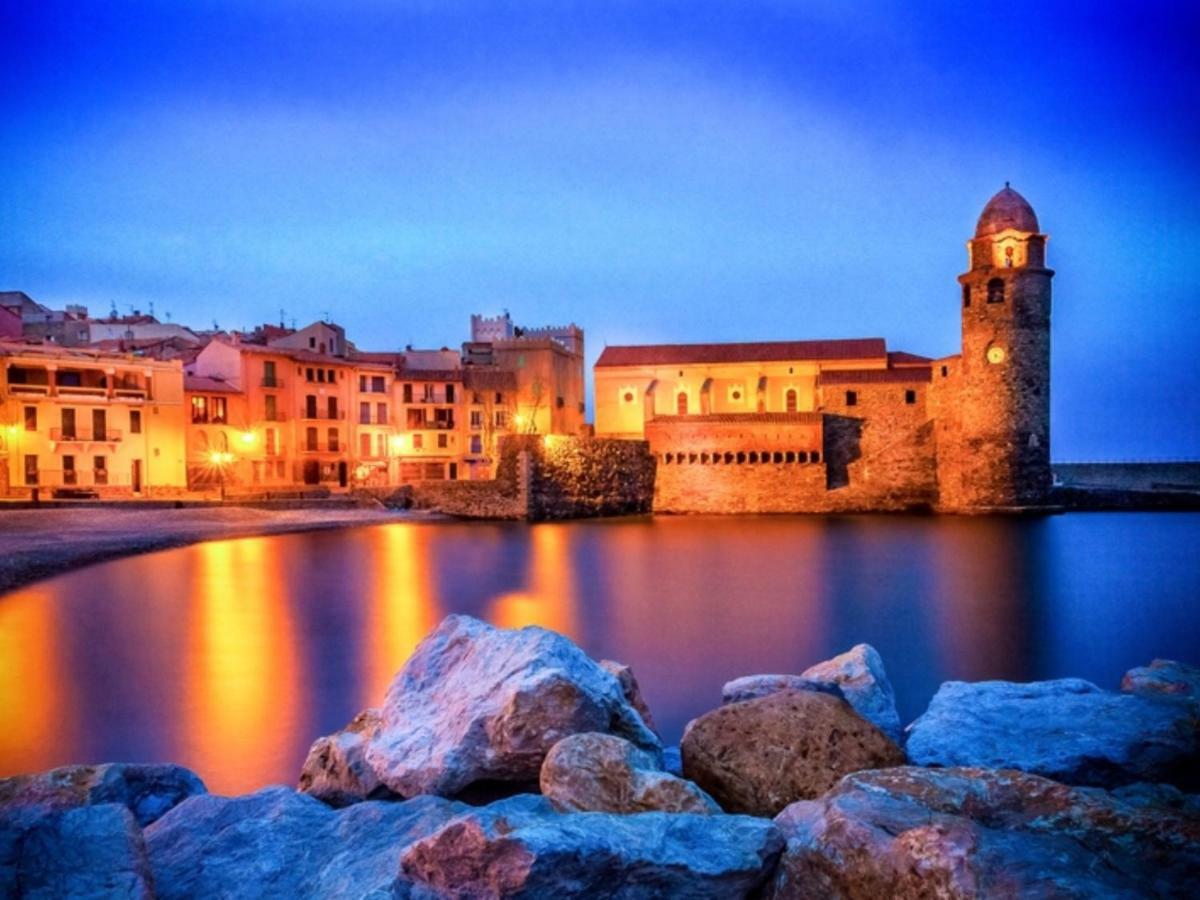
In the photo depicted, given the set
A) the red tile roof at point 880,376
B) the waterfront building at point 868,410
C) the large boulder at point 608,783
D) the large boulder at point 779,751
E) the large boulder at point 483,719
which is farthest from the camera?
the red tile roof at point 880,376

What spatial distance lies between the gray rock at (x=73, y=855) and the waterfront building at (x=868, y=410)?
109 ft

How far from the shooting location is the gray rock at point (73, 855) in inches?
109

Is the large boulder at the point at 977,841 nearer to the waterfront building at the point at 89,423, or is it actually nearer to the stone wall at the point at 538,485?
the stone wall at the point at 538,485

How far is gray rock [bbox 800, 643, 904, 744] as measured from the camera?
5418mm

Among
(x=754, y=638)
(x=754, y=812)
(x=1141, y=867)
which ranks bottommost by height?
(x=754, y=638)

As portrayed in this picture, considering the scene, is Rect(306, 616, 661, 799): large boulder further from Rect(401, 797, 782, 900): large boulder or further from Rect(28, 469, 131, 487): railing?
Rect(28, 469, 131, 487): railing

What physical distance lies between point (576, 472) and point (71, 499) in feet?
58.3

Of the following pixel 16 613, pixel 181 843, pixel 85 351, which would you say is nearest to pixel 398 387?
pixel 85 351

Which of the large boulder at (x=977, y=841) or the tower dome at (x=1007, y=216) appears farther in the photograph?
the tower dome at (x=1007, y=216)

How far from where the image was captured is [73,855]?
2.90 metres

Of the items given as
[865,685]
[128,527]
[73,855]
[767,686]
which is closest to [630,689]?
[767,686]

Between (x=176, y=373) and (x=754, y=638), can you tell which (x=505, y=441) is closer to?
(x=176, y=373)

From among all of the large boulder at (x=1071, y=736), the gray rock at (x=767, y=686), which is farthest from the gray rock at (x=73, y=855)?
the large boulder at (x=1071, y=736)

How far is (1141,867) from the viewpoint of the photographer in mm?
2699
